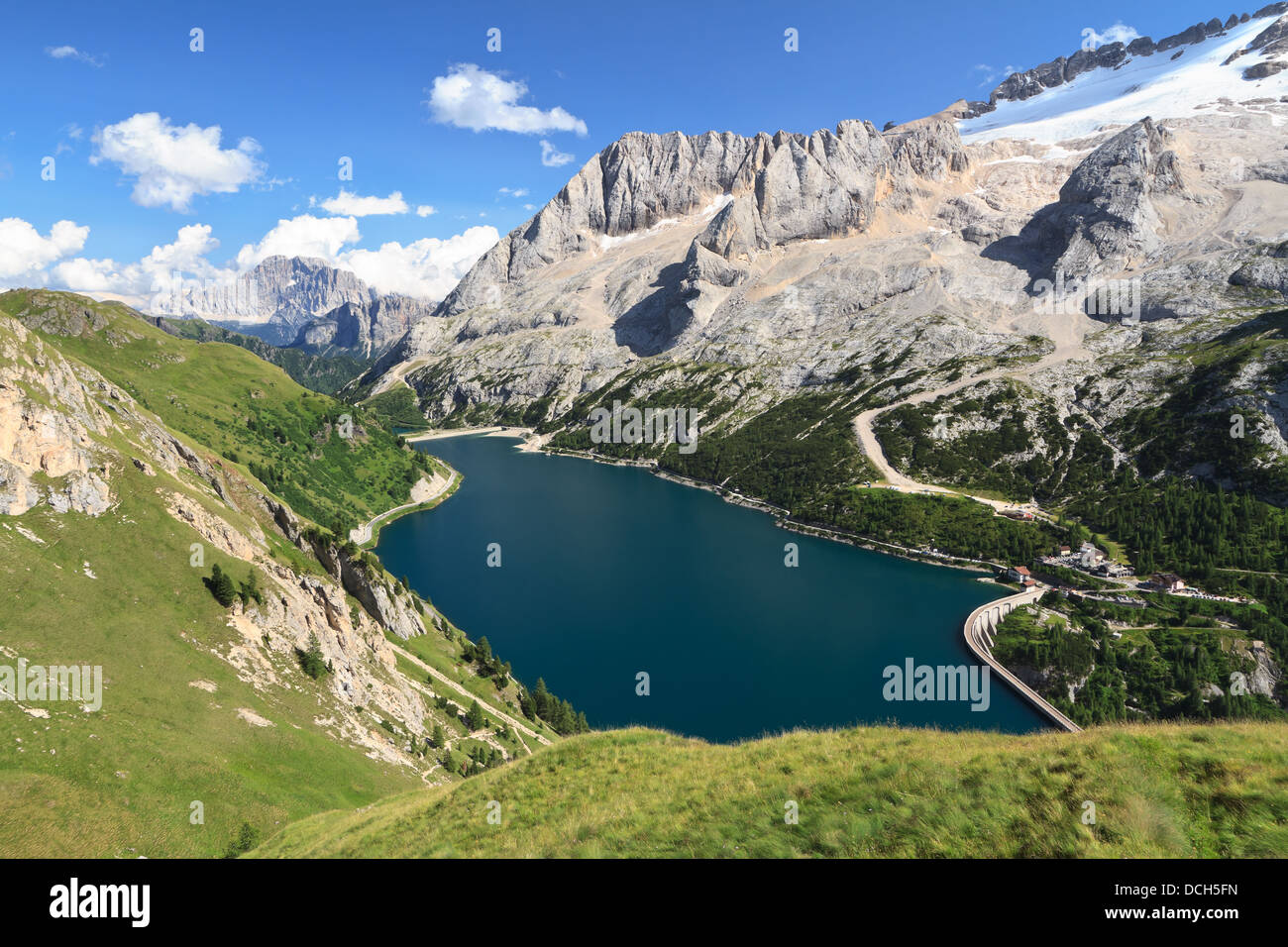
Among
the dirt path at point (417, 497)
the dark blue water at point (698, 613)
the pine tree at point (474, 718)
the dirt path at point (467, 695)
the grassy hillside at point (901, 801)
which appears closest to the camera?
the grassy hillside at point (901, 801)

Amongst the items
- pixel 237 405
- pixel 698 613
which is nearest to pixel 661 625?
pixel 698 613

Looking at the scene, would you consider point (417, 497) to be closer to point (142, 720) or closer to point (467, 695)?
point (467, 695)

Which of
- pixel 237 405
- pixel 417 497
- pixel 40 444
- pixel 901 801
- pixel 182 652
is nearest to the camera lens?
pixel 901 801

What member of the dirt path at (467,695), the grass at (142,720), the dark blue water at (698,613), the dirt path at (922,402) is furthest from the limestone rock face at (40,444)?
the dirt path at (922,402)

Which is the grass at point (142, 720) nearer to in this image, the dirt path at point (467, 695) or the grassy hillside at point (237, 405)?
the dirt path at point (467, 695)

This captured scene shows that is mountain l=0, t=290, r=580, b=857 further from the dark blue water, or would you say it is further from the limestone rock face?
the dark blue water
